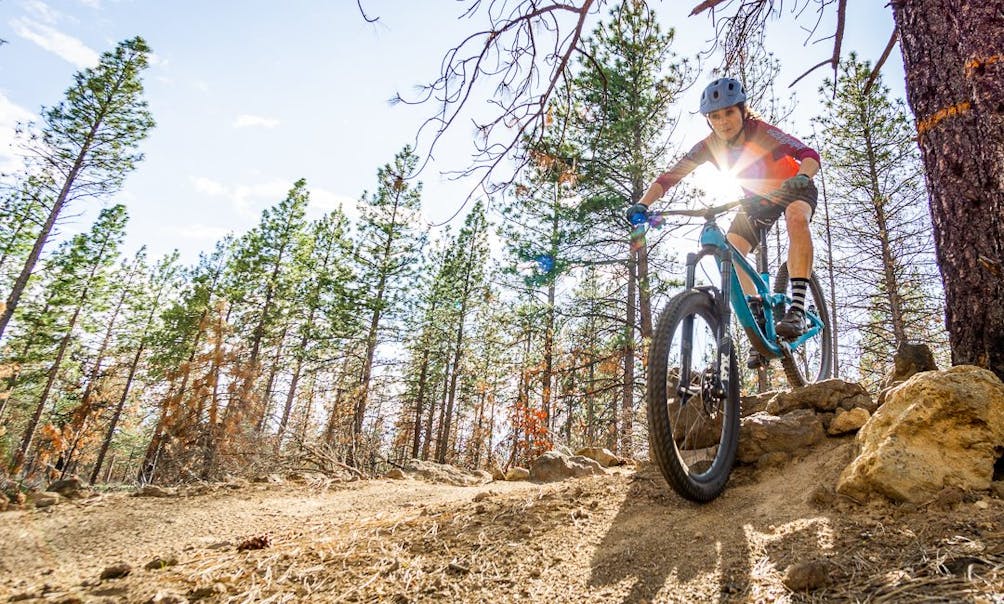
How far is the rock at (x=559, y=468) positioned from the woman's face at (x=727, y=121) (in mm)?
3150

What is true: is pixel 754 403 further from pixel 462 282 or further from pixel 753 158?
pixel 462 282

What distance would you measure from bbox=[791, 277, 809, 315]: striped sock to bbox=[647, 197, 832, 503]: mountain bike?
8.2 inches

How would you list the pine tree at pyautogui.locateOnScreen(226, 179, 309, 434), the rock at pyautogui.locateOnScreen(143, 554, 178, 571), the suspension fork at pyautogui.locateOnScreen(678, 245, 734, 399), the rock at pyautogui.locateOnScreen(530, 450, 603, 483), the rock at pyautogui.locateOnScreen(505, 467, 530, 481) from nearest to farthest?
the rock at pyautogui.locateOnScreen(143, 554, 178, 571) → the suspension fork at pyautogui.locateOnScreen(678, 245, 734, 399) → the rock at pyautogui.locateOnScreen(530, 450, 603, 483) → the rock at pyautogui.locateOnScreen(505, 467, 530, 481) → the pine tree at pyautogui.locateOnScreen(226, 179, 309, 434)

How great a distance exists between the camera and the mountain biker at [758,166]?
9.62ft

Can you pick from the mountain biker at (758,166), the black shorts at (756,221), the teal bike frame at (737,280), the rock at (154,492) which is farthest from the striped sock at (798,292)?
the rock at (154,492)

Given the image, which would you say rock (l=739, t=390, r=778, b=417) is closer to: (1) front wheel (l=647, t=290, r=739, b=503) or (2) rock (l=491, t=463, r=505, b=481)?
(1) front wheel (l=647, t=290, r=739, b=503)

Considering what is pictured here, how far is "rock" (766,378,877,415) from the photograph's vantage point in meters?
2.90

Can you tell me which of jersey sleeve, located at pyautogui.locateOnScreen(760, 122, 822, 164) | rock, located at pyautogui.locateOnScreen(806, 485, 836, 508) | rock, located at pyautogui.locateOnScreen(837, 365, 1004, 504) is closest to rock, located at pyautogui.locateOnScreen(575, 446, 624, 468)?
rock, located at pyautogui.locateOnScreen(806, 485, 836, 508)

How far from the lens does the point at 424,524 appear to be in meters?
2.41

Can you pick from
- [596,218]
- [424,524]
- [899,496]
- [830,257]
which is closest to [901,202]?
[830,257]

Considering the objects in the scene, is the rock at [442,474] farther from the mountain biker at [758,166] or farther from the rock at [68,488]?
the mountain biker at [758,166]

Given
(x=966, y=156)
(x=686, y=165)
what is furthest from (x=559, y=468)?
(x=966, y=156)

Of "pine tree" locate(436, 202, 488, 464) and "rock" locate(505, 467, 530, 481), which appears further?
"pine tree" locate(436, 202, 488, 464)

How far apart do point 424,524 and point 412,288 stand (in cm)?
1699
